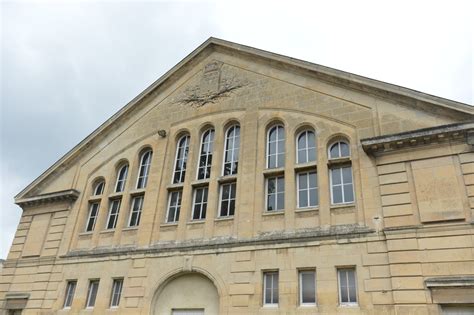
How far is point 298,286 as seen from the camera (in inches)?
462

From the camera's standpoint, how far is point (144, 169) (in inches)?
691

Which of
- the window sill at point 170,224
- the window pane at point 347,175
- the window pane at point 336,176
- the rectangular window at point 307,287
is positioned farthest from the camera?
the window sill at point 170,224

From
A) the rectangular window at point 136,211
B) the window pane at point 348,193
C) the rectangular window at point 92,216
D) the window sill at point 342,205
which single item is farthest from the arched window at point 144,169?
the window pane at point 348,193

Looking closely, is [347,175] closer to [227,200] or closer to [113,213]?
[227,200]

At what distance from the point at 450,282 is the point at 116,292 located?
12.0m

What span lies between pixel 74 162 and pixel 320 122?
13128mm

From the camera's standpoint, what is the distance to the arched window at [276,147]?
14.5m

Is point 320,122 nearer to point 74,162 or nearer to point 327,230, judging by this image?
point 327,230

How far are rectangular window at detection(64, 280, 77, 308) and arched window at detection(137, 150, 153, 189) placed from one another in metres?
5.03

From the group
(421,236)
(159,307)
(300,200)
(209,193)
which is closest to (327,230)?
(300,200)

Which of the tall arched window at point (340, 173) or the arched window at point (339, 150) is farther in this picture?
the arched window at point (339, 150)

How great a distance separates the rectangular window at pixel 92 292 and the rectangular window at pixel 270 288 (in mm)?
7498

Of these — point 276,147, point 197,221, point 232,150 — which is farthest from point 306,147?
point 197,221

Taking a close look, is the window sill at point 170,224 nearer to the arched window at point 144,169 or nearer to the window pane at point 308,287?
the arched window at point 144,169
